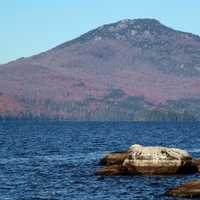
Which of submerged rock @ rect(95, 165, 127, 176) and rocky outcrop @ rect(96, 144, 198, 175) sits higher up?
rocky outcrop @ rect(96, 144, 198, 175)

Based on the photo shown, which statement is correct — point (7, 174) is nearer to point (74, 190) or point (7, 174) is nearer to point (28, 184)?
point (28, 184)

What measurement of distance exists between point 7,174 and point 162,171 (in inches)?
675

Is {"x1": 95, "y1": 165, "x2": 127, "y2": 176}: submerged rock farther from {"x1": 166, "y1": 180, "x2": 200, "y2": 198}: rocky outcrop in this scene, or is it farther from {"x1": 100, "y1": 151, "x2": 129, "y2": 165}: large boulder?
{"x1": 166, "y1": 180, "x2": 200, "y2": 198}: rocky outcrop

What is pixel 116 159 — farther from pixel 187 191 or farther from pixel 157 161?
pixel 187 191

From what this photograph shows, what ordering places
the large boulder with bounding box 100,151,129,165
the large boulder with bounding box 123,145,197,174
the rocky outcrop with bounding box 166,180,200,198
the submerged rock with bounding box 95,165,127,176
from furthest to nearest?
the large boulder with bounding box 100,151,129,165 < the submerged rock with bounding box 95,165,127,176 < the large boulder with bounding box 123,145,197,174 < the rocky outcrop with bounding box 166,180,200,198

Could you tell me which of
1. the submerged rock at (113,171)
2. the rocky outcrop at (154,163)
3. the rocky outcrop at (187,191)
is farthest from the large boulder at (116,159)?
the rocky outcrop at (187,191)

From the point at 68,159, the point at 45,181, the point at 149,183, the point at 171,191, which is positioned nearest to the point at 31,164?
the point at 68,159

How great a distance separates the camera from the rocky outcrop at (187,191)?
51.1m

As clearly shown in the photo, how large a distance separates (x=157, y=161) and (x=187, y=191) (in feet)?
51.2

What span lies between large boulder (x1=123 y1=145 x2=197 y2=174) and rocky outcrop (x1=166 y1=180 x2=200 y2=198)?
44.1 feet

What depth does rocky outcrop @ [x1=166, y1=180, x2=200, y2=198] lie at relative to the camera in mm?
51062

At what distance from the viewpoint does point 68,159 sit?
301ft

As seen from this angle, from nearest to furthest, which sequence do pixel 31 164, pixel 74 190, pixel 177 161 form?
1. pixel 74 190
2. pixel 177 161
3. pixel 31 164

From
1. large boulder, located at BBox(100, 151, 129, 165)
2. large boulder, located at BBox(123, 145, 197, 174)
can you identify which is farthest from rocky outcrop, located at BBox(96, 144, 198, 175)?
large boulder, located at BBox(100, 151, 129, 165)
